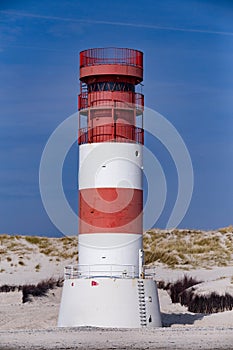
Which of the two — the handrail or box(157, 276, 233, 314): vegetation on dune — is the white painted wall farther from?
box(157, 276, 233, 314): vegetation on dune

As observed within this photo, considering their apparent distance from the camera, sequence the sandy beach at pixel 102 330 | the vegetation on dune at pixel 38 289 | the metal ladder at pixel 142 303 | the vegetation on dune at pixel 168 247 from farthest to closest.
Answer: the vegetation on dune at pixel 168 247, the vegetation on dune at pixel 38 289, the metal ladder at pixel 142 303, the sandy beach at pixel 102 330

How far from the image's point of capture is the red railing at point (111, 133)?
26094 millimetres

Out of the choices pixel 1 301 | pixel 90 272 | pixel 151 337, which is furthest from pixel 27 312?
pixel 151 337

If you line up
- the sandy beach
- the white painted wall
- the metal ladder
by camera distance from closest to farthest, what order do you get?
the sandy beach, the metal ladder, the white painted wall

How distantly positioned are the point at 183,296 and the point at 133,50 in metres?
10.3

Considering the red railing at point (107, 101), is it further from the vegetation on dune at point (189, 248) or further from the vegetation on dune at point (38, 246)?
the vegetation on dune at point (38, 246)

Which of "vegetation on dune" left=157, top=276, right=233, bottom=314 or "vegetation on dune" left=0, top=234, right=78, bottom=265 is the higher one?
"vegetation on dune" left=0, top=234, right=78, bottom=265

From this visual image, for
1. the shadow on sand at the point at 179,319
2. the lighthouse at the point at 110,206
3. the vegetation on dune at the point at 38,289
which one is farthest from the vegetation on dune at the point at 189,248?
the lighthouse at the point at 110,206

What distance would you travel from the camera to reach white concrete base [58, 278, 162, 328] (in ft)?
82.9

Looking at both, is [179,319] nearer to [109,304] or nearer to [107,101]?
[109,304]

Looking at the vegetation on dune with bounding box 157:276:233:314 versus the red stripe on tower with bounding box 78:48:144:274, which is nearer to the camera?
the red stripe on tower with bounding box 78:48:144:274

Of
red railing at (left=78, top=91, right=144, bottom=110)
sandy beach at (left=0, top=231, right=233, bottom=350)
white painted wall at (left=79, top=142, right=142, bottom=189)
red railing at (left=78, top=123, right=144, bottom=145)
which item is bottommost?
sandy beach at (left=0, top=231, right=233, bottom=350)

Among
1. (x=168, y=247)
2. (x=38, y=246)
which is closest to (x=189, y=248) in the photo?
(x=168, y=247)

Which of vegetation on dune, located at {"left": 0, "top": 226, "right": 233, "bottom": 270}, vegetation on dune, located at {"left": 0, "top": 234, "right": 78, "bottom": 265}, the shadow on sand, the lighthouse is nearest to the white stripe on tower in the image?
the lighthouse
